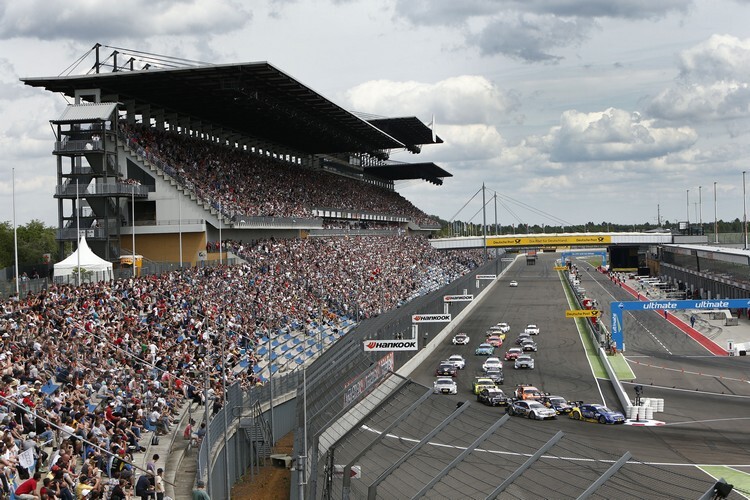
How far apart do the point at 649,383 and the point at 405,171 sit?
269 ft

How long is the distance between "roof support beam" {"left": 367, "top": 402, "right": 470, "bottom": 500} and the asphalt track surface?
0.83ft

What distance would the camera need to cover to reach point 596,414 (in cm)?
3503

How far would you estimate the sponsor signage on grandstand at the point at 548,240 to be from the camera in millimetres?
115062

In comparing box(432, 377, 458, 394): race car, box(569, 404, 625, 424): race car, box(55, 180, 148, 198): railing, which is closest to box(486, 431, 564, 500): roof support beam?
box(569, 404, 625, 424): race car

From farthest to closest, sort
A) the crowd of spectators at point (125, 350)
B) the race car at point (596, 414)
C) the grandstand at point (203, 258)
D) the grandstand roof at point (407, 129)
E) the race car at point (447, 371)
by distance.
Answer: the grandstand roof at point (407, 129) → the race car at point (447, 371) → the race car at point (596, 414) → the grandstand at point (203, 258) → the crowd of spectators at point (125, 350)

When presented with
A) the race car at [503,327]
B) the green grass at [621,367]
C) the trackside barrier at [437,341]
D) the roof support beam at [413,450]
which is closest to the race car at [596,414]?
the trackside barrier at [437,341]

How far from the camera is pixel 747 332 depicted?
61.8 m

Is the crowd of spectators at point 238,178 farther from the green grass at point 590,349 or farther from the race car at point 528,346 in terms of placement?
the green grass at point 590,349

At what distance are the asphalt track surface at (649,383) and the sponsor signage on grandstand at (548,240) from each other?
3252cm

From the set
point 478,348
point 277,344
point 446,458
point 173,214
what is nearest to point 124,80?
point 173,214

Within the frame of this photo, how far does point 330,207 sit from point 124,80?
99.2ft

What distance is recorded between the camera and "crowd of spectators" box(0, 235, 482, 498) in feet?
56.0

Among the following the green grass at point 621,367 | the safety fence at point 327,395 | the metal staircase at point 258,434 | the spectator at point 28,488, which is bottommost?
the green grass at point 621,367

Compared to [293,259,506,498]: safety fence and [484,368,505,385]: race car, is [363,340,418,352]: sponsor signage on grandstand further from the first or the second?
[293,259,506,498]: safety fence
